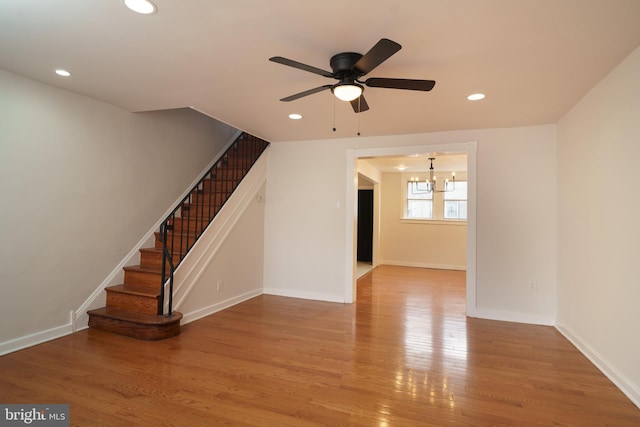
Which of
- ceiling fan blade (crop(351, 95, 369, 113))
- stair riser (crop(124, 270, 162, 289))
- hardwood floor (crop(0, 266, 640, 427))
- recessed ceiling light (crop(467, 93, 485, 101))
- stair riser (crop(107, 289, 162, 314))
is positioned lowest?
hardwood floor (crop(0, 266, 640, 427))

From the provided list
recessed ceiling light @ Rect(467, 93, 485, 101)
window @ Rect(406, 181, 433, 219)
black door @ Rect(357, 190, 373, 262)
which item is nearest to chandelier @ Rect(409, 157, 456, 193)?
window @ Rect(406, 181, 433, 219)

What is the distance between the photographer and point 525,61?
2457 millimetres

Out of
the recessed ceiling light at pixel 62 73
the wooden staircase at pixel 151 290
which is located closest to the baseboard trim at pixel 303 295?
the wooden staircase at pixel 151 290

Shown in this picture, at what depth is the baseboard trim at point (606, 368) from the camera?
2312 millimetres

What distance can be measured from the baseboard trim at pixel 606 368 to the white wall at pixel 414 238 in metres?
4.52

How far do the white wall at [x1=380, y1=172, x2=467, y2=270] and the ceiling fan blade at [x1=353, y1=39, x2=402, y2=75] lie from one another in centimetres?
669

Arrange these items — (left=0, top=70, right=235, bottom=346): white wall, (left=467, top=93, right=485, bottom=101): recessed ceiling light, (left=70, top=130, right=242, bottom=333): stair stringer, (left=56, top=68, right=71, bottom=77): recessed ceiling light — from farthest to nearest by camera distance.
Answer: (left=70, top=130, right=242, bottom=333): stair stringer < (left=467, top=93, right=485, bottom=101): recessed ceiling light < (left=0, top=70, right=235, bottom=346): white wall < (left=56, top=68, right=71, bottom=77): recessed ceiling light

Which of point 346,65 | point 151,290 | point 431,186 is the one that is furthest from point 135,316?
point 431,186

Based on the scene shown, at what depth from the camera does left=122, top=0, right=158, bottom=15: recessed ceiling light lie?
6.07 feet

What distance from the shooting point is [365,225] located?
29.7 feet

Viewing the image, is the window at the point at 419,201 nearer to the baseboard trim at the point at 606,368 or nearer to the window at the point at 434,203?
the window at the point at 434,203

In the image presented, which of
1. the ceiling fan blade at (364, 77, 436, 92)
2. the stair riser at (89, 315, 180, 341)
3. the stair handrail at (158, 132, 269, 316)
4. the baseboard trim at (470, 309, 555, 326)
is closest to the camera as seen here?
the ceiling fan blade at (364, 77, 436, 92)

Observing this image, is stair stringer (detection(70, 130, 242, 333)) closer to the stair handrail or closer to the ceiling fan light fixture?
the stair handrail

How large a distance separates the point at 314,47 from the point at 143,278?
315 centimetres
